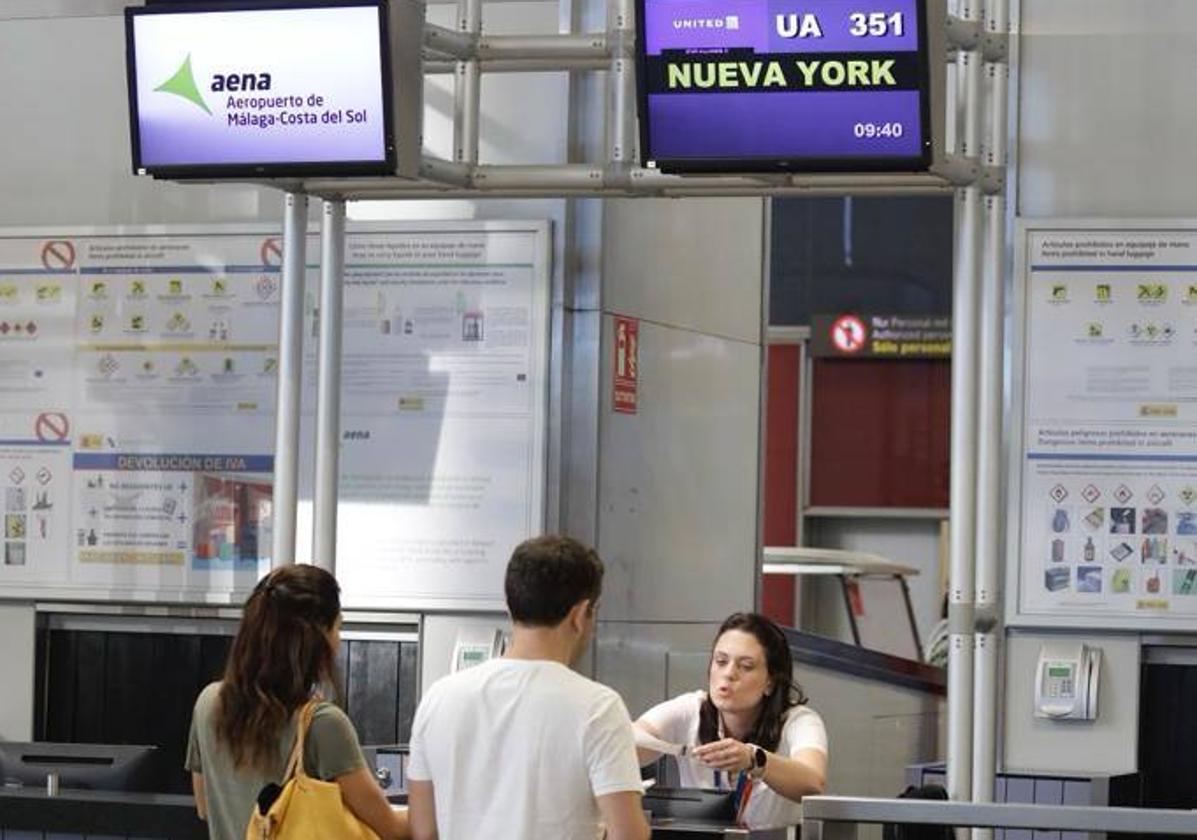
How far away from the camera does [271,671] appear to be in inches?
170

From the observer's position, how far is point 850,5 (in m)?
5.46

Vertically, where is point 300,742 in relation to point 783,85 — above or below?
below

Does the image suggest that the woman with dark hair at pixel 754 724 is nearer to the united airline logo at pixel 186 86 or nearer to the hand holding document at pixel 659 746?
the hand holding document at pixel 659 746

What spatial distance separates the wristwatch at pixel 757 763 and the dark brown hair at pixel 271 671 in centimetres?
119

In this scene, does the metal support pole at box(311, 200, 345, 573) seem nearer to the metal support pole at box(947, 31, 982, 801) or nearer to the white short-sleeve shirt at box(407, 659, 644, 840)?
the metal support pole at box(947, 31, 982, 801)

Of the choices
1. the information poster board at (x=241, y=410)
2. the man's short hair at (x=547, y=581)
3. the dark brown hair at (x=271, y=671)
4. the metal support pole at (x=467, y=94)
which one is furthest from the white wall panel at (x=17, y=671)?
the man's short hair at (x=547, y=581)

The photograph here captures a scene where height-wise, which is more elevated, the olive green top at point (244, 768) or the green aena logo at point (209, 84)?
the green aena logo at point (209, 84)

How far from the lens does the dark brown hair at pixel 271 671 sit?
14.1 feet

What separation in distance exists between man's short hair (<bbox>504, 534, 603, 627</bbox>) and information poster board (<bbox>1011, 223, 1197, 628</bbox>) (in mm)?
2543

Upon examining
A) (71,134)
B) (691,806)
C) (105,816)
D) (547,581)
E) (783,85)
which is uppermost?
(71,134)

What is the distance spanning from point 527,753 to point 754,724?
1657 mm

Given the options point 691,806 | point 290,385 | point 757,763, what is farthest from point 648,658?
point 691,806

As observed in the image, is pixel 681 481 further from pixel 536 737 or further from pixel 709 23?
pixel 536 737

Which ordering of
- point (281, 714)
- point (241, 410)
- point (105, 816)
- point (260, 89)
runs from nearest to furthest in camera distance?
point (281, 714) → point (105, 816) → point (260, 89) → point (241, 410)
